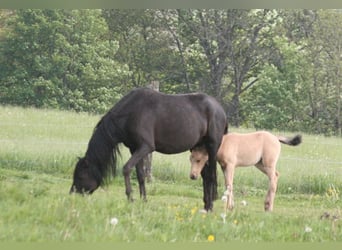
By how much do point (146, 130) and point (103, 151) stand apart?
514 millimetres

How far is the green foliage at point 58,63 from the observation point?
19594 millimetres

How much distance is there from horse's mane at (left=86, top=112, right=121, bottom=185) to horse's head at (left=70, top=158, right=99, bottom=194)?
0.17 feet

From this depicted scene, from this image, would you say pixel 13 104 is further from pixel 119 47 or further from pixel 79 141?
pixel 79 141

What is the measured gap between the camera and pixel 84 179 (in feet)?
22.4

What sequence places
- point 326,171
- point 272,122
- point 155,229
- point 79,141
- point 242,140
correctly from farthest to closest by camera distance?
point 272,122
point 79,141
point 326,171
point 242,140
point 155,229

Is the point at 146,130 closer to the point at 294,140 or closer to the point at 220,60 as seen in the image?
the point at 294,140

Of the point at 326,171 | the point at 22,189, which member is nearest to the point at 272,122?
the point at 326,171

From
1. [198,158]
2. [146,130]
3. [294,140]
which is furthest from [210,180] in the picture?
[294,140]

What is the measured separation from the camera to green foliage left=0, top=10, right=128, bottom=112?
19594 mm

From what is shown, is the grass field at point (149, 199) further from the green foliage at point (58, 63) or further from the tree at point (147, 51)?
the tree at point (147, 51)

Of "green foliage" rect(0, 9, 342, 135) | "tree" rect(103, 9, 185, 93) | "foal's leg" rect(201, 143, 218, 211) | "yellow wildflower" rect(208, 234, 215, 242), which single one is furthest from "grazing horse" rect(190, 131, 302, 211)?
"tree" rect(103, 9, 185, 93)

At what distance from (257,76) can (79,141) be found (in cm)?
1174

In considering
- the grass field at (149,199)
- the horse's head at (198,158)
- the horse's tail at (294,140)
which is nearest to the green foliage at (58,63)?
the grass field at (149,199)

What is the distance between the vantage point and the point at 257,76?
78.0 feet
